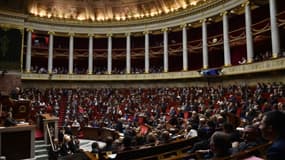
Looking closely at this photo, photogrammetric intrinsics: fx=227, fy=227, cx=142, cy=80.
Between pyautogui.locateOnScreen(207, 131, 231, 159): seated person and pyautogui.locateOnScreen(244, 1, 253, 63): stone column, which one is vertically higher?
pyautogui.locateOnScreen(244, 1, 253, 63): stone column

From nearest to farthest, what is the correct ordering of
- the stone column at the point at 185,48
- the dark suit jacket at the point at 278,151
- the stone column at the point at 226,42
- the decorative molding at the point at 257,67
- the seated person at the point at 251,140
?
the dark suit jacket at the point at 278,151, the seated person at the point at 251,140, the decorative molding at the point at 257,67, the stone column at the point at 226,42, the stone column at the point at 185,48

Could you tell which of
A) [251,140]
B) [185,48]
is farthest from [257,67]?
[251,140]

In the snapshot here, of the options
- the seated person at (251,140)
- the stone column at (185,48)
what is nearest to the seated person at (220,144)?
the seated person at (251,140)

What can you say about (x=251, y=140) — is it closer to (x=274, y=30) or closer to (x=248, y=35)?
(x=274, y=30)

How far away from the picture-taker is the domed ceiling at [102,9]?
24.4m

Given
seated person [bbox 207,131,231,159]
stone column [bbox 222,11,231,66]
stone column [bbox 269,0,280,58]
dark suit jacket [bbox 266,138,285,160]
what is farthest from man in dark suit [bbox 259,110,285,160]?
stone column [bbox 222,11,231,66]

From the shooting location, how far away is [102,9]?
86.9 feet

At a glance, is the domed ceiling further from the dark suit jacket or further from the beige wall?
the dark suit jacket

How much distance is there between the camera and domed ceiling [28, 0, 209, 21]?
2439 cm

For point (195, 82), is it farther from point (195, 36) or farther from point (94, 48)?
point (94, 48)

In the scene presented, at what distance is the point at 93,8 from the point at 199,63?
13.7m

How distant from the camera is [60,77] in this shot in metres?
24.5

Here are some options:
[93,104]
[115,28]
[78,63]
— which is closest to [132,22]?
[115,28]

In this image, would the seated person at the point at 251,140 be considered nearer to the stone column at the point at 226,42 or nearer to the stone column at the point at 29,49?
the stone column at the point at 226,42
